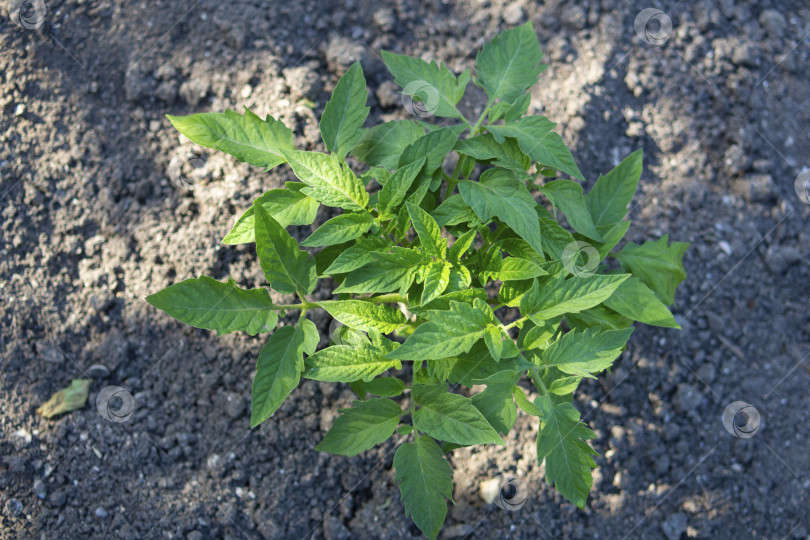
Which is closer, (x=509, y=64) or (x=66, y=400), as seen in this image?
(x=509, y=64)

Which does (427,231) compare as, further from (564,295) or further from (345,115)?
(345,115)

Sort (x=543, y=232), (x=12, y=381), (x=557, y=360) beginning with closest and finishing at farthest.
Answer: (x=557, y=360) → (x=543, y=232) → (x=12, y=381)

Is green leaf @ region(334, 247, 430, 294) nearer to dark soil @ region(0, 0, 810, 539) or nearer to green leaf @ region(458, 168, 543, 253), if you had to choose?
green leaf @ region(458, 168, 543, 253)

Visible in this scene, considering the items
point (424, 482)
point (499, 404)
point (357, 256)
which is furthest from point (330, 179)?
point (424, 482)

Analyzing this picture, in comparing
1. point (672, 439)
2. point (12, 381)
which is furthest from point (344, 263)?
point (672, 439)

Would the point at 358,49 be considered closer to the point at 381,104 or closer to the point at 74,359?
the point at 381,104

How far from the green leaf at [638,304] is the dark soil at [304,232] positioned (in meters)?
0.79

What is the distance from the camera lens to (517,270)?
2021mm

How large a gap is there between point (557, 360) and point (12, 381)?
2.25m

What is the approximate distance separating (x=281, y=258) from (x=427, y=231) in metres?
0.48

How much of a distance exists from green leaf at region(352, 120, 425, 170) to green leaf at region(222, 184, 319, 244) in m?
0.31

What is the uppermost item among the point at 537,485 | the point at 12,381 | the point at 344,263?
the point at 344,263

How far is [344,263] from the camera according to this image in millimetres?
1986

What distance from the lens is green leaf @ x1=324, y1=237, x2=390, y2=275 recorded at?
197 cm
